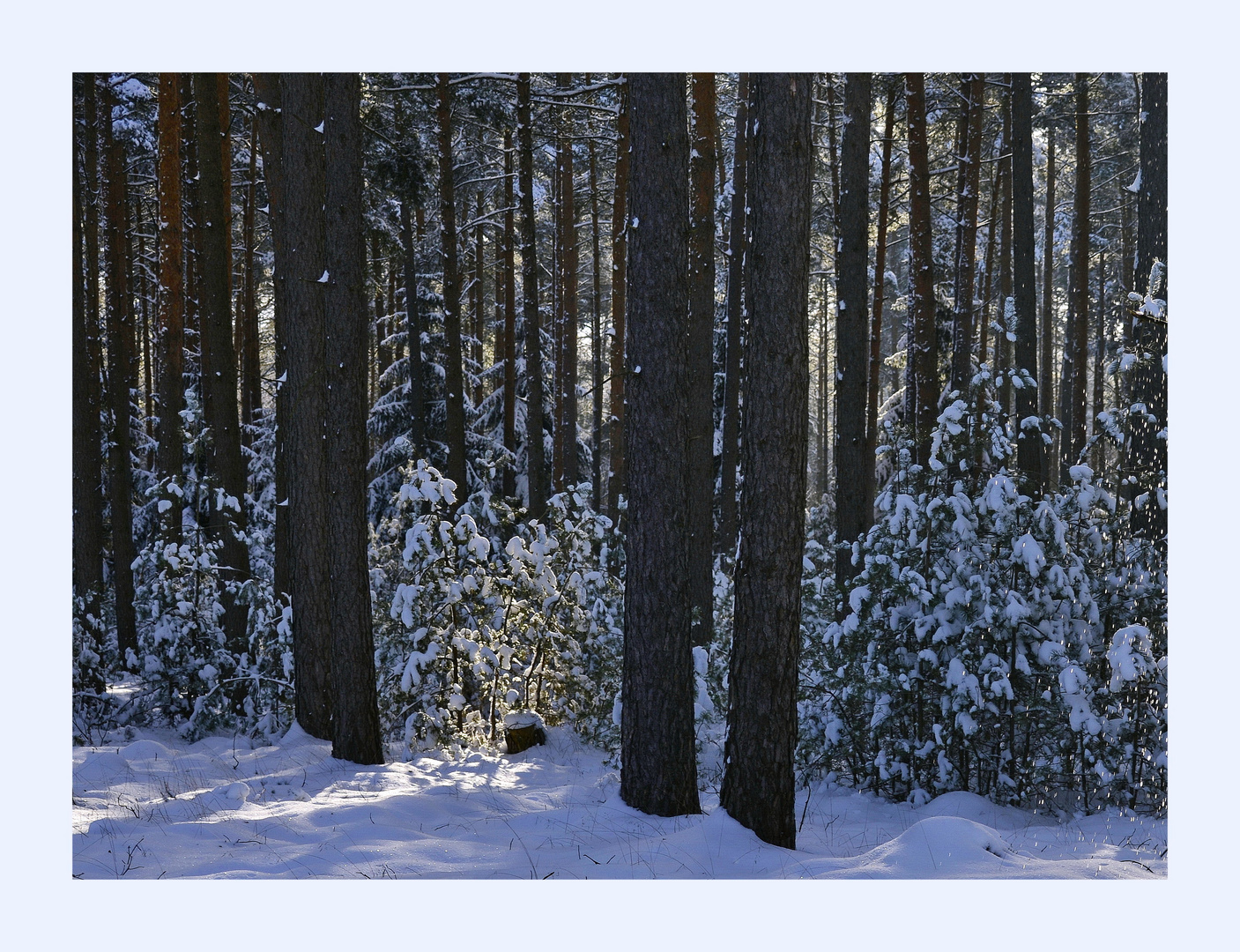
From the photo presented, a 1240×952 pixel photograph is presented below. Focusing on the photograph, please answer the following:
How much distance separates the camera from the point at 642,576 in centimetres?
541

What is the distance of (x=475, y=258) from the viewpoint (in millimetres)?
20469

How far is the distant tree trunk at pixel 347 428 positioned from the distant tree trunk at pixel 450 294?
4.30 metres

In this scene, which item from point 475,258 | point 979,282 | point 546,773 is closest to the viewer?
point 546,773

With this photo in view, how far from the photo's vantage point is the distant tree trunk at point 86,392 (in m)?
9.98

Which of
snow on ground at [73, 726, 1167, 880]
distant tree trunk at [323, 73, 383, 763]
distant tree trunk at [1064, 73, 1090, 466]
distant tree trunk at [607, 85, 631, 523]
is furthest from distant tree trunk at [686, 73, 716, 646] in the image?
distant tree trunk at [1064, 73, 1090, 466]

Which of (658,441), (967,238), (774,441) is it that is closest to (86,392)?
(658,441)

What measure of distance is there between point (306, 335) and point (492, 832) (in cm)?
416

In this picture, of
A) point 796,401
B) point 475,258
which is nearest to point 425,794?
point 796,401

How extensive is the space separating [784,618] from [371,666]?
12.2 ft

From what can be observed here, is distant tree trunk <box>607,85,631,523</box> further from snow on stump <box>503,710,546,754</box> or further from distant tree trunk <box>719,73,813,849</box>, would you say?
distant tree trunk <box>719,73,813,849</box>

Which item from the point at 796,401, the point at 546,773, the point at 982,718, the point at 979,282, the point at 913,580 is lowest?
the point at 546,773

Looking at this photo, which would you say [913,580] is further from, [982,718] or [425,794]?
[425,794]

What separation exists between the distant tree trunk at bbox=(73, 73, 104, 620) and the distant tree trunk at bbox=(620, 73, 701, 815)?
7.26m

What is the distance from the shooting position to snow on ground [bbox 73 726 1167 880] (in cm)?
458
